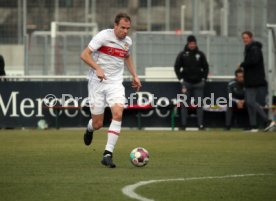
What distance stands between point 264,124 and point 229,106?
100cm

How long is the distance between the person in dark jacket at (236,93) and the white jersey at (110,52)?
10.2m

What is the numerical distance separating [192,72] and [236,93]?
118 cm

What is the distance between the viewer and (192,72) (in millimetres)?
24328

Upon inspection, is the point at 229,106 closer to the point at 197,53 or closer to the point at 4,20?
the point at 197,53

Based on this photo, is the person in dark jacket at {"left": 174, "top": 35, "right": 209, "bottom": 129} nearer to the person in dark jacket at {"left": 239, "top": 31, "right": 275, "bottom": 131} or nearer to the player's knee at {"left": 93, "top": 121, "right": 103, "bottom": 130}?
the person in dark jacket at {"left": 239, "top": 31, "right": 275, "bottom": 131}

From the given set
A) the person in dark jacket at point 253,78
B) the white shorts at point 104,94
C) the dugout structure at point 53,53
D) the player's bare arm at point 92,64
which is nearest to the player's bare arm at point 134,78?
the white shorts at point 104,94

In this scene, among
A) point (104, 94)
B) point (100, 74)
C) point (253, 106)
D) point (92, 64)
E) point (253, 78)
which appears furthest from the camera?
point (253, 106)

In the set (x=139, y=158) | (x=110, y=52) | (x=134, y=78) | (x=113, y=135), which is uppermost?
(x=110, y=52)

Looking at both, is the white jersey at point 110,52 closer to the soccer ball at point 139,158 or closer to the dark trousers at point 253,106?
the soccer ball at point 139,158

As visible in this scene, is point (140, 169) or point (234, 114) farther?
point (234, 114)

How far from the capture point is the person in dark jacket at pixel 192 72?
79.6 ft

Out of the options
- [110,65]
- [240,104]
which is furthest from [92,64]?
[240,104]

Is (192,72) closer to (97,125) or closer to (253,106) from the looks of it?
(253,106)

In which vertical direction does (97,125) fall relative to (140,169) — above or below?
above
